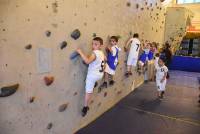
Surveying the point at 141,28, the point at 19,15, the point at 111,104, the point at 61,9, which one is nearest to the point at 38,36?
the point at 19,15

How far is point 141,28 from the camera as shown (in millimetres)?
5992

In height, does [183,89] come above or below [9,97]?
below

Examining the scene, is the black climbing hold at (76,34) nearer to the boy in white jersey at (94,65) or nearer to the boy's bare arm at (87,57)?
the boy's bare arm at (87,57)

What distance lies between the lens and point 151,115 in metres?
4.48

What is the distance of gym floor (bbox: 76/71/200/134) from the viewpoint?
12.5ft

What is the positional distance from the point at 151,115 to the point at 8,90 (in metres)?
2.95

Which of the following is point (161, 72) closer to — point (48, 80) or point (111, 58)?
point (111, 58)

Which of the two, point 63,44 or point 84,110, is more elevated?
point 63,44

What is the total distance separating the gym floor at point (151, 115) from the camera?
12.5 feet

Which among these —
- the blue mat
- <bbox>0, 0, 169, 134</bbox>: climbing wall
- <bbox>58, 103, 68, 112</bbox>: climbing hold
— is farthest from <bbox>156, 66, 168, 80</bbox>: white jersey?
Answer: the blue mat

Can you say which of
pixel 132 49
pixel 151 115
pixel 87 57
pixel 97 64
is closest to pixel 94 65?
pixel 97 64

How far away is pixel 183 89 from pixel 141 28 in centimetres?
217

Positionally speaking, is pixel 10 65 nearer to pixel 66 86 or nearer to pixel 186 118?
pixel 66 86

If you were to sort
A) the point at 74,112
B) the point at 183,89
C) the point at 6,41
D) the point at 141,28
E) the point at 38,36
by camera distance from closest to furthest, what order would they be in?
the point at 6,41 < the point at 38,36 < the point at 74,112 < the point at 141,28 < the point at 183,89
